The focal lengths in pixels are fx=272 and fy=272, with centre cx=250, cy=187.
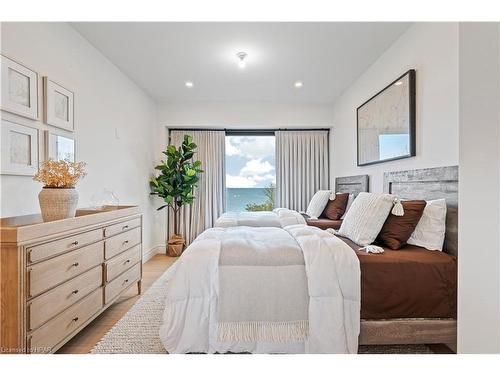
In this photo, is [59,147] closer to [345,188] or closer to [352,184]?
[352,184]

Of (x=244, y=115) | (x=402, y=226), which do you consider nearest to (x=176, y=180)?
(x=244, y=115)

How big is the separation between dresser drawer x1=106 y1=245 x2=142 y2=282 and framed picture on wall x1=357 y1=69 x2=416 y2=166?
286 centimetres

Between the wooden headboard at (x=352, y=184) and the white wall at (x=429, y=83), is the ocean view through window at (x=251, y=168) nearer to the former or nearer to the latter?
the wooden headboard at (x=352, y=184)

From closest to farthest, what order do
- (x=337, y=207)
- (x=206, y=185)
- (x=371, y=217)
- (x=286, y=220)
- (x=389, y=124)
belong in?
1. (x=371, y=217)
2. (x=389, y=124)
3. (x=286, y=220)
4. (x=337, y=207)
5. (x=206, y=185)

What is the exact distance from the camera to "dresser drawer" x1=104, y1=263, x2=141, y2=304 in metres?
2.29

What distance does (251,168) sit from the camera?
5898 mm

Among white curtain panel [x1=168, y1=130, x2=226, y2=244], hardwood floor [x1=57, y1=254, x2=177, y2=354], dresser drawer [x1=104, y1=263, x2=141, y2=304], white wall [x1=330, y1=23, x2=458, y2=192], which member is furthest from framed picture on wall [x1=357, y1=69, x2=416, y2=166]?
hardwood floor [x1=57, y1=254, x2=177, y2=354]

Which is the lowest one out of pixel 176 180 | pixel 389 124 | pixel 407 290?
pixel 407 290

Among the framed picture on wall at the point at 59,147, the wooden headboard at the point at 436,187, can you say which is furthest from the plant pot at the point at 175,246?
the wooden headboard at the point at 436,187

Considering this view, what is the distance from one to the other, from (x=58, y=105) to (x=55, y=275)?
1535 millimetres

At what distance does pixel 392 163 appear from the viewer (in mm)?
2975

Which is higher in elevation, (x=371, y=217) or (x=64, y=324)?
(x=371, y=217)
